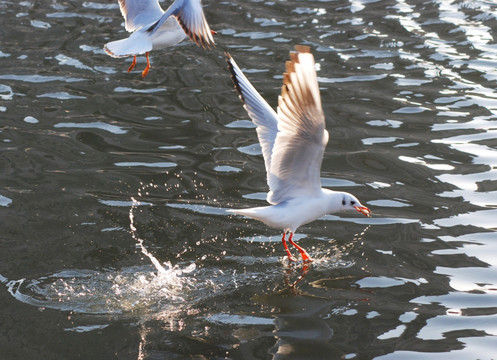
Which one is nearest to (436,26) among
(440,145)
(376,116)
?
(376,116)

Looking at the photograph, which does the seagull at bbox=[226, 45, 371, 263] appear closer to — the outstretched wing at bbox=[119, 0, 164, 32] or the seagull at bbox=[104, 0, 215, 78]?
the seagull at bbox=[104, 0, 215, 78]

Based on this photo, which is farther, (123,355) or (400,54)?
(400,54)

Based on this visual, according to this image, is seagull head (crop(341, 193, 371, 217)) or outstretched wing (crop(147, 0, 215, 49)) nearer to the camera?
seagull head (crop(341, 193, 371, 217))

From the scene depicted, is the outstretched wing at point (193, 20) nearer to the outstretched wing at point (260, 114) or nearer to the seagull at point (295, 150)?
the outstretched wing at point (260, 114)

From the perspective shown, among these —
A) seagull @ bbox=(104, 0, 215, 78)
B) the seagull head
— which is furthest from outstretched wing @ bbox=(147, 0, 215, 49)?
the seagull head

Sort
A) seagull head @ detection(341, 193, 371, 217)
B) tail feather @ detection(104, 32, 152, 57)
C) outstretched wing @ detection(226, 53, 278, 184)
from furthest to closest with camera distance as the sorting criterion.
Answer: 1. tail feather @ detection(104, 32, 152, 57)
2. outstretched wing @ detection(226, 53, 278, 184)
3. seagull head @ detection(341, 193, 371, 217)

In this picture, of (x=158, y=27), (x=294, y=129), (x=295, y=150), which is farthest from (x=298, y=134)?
(x=158, y=27)

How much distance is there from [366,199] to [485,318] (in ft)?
8.04

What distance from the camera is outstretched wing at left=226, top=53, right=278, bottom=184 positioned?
7410mm

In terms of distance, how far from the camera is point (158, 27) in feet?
28.2

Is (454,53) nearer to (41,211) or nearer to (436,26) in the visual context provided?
(436,26)

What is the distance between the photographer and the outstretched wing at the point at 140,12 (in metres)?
9.68

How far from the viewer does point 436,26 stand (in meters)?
14.4

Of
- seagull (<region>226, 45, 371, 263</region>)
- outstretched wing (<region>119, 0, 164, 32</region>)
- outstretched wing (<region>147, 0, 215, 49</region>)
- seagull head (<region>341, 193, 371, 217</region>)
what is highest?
outstretched wing (<region>147, 0, 215, 49</region>)
